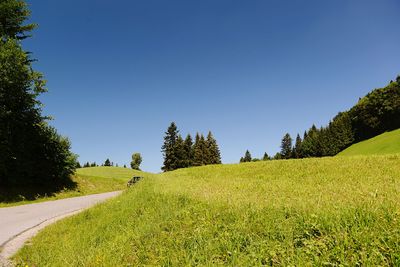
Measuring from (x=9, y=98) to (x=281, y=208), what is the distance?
24.8m

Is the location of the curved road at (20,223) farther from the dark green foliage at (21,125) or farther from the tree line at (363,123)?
the tree line at (363,123)

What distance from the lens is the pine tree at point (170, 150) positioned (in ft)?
254

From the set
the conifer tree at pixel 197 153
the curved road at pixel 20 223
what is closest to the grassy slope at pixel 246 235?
the curved road at pixel 20 223

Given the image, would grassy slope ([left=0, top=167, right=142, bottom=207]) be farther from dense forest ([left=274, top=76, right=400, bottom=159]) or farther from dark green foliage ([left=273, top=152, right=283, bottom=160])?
dark green foliage ([left=273, top=152, right=283, bottom=160])

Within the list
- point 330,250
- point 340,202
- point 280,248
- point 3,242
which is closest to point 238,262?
point 280,248

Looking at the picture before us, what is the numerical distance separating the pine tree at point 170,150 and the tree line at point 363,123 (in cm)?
5251

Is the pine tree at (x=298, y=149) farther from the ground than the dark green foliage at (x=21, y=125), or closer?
farther from the ground

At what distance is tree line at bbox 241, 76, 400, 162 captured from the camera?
260 ft

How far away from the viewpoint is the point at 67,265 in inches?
289

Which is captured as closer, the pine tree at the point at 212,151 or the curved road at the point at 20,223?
the curved road at the point at 20,223

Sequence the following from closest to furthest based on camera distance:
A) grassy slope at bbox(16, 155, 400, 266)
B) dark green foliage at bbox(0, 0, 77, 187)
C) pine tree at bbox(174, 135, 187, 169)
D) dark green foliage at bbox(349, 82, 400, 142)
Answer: grassy slope at bbox(16, 155, 400, 266), dark green foliage at bbox(0, 0, 77, 187), pine tree at bbox(174, 135, 187, 169), dark green foliage at bbox(349, 82, 400, 142)

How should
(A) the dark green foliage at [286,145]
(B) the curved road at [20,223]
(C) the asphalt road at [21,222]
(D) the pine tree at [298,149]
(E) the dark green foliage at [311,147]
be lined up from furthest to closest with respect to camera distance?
(A) the dark green foliage at [286,145] → (D) the pine tree at [298,149] → (E) the dark green foliage at [311,147] → (C) the asphalt road at [21,222] → (B) the curved road at [20,223]

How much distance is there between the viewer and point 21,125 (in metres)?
25.3

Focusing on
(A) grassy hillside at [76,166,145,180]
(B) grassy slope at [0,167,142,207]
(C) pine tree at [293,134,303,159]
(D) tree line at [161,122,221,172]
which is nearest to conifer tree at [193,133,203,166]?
(D) tree line at [161,122,221,172]
